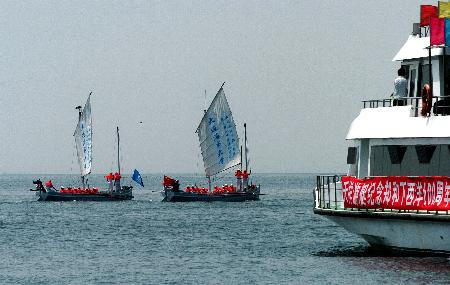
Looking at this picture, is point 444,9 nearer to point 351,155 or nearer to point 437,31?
point 437,31

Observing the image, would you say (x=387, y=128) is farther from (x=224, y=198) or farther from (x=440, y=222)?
(x=224, y=198)

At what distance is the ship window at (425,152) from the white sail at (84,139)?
75893 millimetres

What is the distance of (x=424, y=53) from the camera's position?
3716cm

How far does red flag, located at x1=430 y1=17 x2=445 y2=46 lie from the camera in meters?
35.7

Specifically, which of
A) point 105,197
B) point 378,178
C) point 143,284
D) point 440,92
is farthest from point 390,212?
point 105,197

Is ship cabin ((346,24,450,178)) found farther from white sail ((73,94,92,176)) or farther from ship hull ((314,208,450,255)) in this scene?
white sail ((73,94,92,176))

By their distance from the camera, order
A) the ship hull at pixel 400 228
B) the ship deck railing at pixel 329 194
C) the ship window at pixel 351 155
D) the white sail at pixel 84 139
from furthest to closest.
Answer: the white sail at pixel 84 139 → the ship window at pixel 351 155 → the ship deck railing at pixel 329 194 → the ship hull at pixel 400 228

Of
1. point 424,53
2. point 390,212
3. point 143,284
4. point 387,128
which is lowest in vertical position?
point 143,284

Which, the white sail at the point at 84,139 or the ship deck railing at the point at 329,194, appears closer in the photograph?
the ship deck railing at the point at 329,194

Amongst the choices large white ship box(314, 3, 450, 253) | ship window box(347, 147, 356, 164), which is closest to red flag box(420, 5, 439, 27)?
large white ship box(314, 3, 450, 253)

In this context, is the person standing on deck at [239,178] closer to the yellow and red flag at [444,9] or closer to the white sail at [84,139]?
the white sail at [84,139]

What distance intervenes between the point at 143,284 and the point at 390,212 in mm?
7672

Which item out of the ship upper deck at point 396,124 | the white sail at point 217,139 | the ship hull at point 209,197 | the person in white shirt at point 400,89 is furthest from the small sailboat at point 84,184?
the ship upper deck at point 396,124

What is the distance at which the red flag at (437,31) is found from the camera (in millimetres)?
35656
